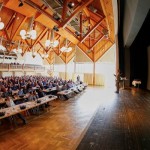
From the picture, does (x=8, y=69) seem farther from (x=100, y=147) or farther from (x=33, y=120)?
(x=100, y=147)

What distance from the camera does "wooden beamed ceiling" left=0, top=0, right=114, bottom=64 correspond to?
33.5 ft

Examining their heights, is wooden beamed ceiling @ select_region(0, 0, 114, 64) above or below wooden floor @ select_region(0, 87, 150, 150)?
above

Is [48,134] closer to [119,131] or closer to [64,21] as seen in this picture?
[119,131]

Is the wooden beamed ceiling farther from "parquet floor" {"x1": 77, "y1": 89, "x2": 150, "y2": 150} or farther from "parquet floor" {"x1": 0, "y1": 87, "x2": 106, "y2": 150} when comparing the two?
"parquet floor" {"x1": 0, "y1": 87, "x2": 106, "y2": 150}

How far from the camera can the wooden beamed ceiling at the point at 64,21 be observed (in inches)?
402

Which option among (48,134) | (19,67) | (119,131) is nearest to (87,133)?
(119,131)

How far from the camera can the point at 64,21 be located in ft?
33.6

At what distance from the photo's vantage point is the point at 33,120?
292 inches

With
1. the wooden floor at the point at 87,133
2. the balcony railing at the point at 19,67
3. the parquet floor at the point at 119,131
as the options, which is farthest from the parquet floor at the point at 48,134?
the balcony railing at the point at 19,67

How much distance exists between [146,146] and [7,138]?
149 inches

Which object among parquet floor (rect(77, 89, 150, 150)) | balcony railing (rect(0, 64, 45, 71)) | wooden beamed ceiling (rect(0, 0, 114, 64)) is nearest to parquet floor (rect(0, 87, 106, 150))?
parquet floor (rect(77, 89, 150, 150))

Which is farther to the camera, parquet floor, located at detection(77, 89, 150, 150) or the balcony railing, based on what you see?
the balcony railing

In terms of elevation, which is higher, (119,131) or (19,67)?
(19,67)

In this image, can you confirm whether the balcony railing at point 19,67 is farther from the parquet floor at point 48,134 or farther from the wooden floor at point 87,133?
the wooden floor at point 87,133
